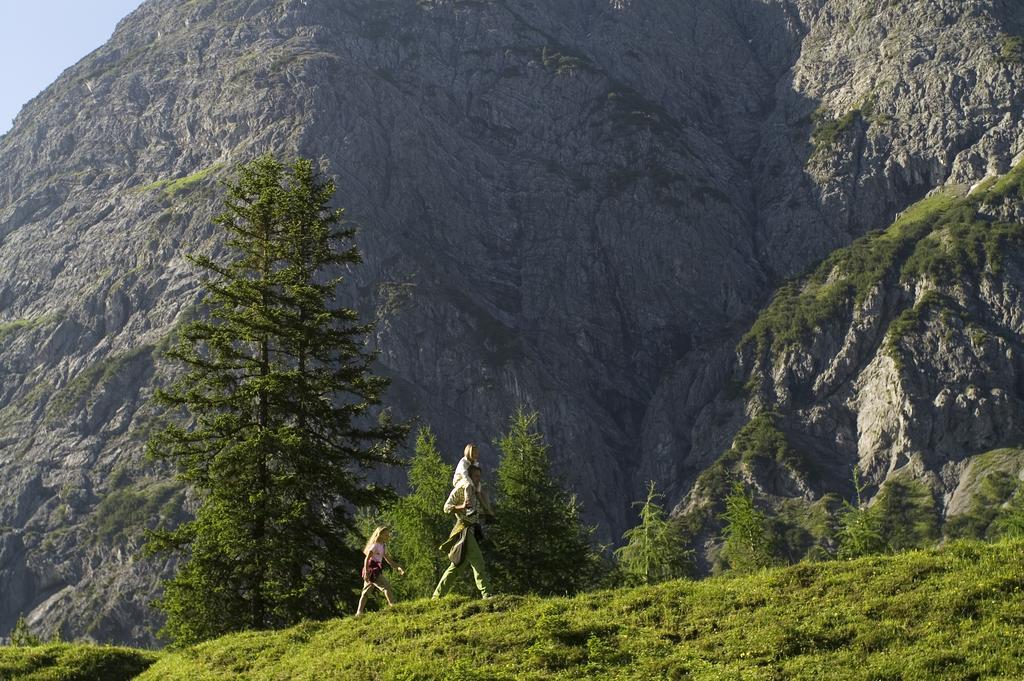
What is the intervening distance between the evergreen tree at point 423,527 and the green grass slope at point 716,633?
23104 mm

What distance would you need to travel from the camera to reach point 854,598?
17516 mm

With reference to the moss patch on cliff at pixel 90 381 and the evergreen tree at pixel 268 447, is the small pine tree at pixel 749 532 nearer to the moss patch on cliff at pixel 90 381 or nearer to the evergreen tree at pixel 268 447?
the evergreen tree at pixel 268 447

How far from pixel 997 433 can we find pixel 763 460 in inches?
1647

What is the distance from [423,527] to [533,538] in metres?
5.26

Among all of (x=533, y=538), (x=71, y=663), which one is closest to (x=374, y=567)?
(x=71, y=663)

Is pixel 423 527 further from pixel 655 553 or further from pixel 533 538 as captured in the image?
pixel 655 553

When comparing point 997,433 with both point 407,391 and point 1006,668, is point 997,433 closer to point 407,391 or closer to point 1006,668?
point 407,391

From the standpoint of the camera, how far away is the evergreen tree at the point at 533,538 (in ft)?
140

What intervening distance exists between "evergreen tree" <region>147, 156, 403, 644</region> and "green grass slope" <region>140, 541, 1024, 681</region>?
562 centimetres

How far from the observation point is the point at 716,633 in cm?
1697

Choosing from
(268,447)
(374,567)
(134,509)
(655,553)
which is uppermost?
(134,509)

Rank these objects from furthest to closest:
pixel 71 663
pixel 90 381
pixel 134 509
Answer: pixel 90 381
pixel 134 509
pixel 71 663

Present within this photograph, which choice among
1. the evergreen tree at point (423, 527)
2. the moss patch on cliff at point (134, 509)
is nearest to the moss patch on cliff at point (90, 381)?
the moss patch on cliff at point (134, 509)

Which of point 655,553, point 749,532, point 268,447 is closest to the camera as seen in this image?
point 268,447
